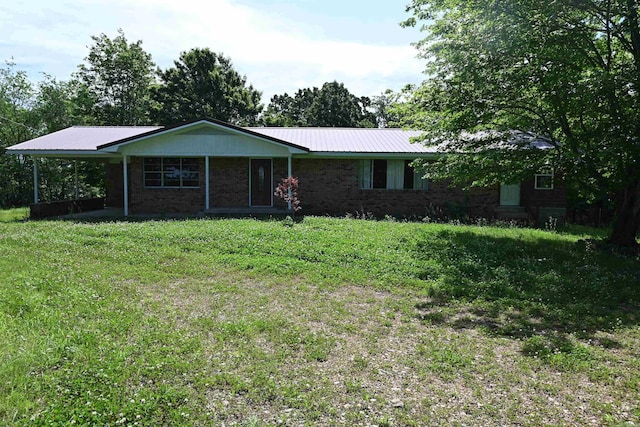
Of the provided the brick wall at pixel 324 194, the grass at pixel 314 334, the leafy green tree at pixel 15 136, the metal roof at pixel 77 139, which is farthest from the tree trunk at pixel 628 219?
the leafy green tree at pixel 15 136

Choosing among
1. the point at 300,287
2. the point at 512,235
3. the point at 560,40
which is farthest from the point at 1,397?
the point at 512,235

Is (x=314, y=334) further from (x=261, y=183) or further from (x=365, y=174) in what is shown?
(x=261, y=183)

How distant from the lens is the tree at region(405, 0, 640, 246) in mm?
8703

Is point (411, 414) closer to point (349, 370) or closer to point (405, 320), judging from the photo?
point (349, 370)

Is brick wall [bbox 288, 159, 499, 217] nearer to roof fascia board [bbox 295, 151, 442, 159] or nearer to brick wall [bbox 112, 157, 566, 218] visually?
brick wall [bbox 112, 157, 566, 218]

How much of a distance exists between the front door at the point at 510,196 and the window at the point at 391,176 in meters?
3.03

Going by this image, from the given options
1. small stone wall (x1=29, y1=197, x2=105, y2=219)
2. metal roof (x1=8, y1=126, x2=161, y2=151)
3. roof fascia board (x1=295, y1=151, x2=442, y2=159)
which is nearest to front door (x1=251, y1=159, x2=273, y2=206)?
roof fascia board (x1=295, y1=151, x2=442, y2=159)

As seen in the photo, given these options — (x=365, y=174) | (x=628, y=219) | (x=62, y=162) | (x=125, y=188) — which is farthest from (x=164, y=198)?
(x=628, y=219)

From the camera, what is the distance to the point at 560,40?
8984 mm

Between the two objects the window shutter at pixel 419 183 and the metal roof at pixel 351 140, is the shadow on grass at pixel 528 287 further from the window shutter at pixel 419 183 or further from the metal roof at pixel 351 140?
the window shutter at pixel 419 183

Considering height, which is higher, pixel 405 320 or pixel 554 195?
pixel 554 195

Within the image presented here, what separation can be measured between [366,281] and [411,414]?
Result: 13.4ft

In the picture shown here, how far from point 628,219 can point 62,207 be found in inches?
736

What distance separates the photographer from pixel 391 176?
17.1 m
